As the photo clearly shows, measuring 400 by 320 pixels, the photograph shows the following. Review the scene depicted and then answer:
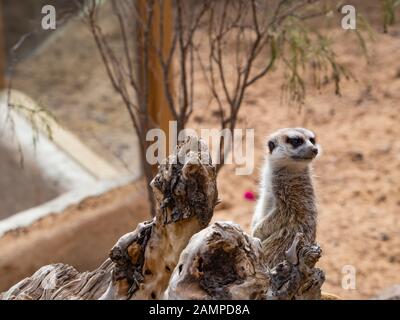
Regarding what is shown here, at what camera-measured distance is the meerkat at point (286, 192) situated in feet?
7.64

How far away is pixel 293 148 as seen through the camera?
8.00ft

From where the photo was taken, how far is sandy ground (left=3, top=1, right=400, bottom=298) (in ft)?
12.0

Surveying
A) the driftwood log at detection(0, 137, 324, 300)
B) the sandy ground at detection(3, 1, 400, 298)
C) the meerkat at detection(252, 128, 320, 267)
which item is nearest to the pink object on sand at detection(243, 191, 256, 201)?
the sandy ground at detection(3, 1, 400, 298)

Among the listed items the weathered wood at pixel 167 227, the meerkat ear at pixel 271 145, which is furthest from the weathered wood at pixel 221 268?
the meerkat ear at pixel 271 145

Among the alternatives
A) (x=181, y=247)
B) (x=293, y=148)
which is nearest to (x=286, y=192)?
(x=293, y=148)

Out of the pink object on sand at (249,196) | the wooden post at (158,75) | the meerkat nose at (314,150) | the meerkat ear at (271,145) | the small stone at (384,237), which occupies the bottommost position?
the small stone at (384,237)

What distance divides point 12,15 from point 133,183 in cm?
296

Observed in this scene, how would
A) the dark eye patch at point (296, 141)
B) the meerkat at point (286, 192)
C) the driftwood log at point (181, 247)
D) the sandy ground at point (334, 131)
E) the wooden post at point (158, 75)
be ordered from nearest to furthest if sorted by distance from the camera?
the driftwood log at point (181, 247), the meerkat at point (286, 192), the dark eye patch at point (296, 141), the wooden post at point (158, 75), the sandy ground at point (334, 131)

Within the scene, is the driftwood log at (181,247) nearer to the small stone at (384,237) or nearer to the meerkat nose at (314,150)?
the meerkat nose at (314,150)

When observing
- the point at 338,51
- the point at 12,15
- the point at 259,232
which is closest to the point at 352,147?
the point at 338,51

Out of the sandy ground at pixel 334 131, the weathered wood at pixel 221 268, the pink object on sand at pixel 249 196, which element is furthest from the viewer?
the pink object on sand at pixel 249 196

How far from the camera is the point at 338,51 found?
5.50m

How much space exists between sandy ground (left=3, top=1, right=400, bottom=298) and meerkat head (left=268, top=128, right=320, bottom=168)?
0.94 meters

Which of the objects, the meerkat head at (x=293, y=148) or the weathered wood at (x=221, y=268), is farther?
the meerkat head at (x=293, y=148)
